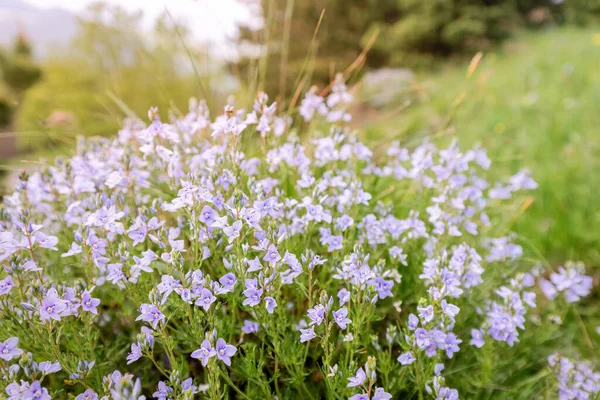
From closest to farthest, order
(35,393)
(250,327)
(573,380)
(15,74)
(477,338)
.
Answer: (35,393) < (250,327) < (477,338) < (573,380) < (15,74)

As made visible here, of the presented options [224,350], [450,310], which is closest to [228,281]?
[224,350]

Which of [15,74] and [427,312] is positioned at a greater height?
[427,312]

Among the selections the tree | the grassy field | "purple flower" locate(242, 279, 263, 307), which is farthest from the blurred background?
the tree

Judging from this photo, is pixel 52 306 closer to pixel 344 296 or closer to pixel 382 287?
pixel 344 296

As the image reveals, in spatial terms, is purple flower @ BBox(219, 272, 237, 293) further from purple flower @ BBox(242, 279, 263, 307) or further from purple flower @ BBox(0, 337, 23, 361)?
purple flower @ BBox(0, 337, 23, 361)

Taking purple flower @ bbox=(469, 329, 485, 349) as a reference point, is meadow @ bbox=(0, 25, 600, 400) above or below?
above

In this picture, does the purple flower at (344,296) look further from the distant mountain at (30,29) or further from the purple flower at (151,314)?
the distant mountain at (30,29)

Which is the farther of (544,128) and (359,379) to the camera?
(544,128)
